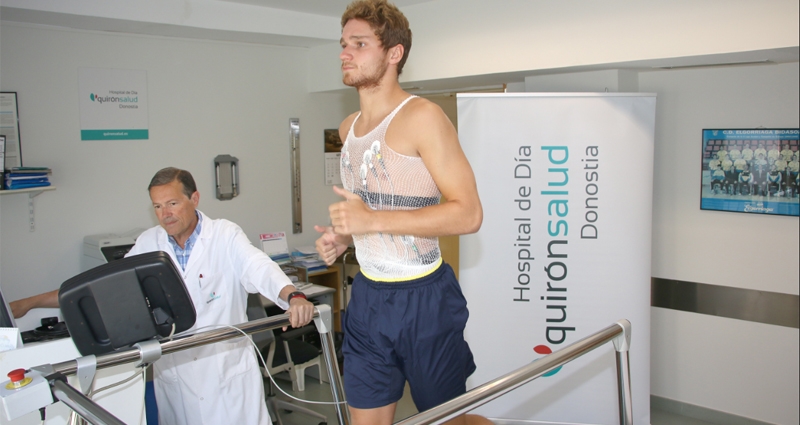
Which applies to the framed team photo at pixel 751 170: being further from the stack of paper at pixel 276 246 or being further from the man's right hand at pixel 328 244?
the stack of paper at pixel 276 246

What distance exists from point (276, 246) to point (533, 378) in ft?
11.0

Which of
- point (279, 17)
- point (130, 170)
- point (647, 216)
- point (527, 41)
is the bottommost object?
point (647, 216)

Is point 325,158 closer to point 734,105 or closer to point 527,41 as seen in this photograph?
point 527,41

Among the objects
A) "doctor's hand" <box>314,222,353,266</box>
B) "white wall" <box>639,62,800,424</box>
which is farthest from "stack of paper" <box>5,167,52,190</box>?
"white wall" <box>639,62,800,424</box>

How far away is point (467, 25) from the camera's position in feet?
11.7

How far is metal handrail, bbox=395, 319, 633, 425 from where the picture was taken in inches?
49.5

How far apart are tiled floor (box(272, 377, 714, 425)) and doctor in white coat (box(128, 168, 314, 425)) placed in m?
1.46

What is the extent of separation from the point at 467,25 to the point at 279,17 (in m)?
1.30

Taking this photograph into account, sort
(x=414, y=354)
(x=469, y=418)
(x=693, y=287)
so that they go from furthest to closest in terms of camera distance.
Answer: (x=693, y=287) < (x=469, y=418) < (x=414, y=354)

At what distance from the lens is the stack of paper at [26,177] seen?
335 cm

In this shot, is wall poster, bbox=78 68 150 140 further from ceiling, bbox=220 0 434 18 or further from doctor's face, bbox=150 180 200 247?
doctor's face, bbox=150 180 200 247

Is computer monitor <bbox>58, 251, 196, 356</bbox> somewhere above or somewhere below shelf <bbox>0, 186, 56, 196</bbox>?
below

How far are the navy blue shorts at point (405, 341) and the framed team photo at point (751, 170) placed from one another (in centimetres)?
194

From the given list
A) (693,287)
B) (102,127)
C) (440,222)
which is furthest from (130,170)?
(693,287)
